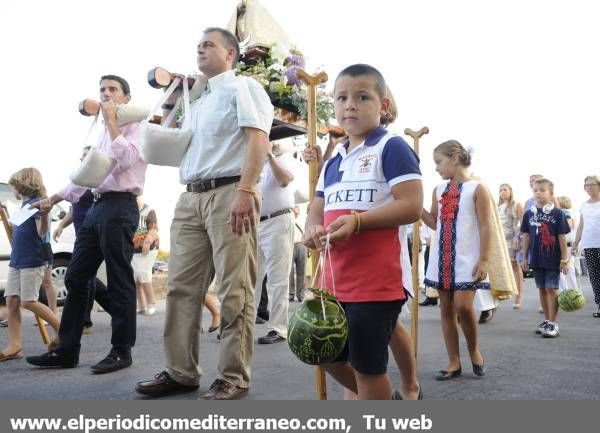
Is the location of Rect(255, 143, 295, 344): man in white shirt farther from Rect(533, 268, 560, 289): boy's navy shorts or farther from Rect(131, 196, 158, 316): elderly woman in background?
Rect(131, 196, 158, 316): elderly woman in background

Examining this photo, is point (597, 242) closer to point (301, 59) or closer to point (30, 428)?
point (301, 59)

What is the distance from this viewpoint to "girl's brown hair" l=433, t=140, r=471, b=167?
4.39m

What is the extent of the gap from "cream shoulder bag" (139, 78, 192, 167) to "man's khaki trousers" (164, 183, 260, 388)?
0.24 meters

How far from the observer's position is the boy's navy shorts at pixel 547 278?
666 cm

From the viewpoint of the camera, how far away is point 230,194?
3510mm

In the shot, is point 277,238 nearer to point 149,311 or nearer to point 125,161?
point 125,161

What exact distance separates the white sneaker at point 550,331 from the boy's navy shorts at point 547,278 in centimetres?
46

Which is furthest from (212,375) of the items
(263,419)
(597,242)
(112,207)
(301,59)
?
(597,242)

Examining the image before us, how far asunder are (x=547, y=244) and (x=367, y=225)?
5.22 meters

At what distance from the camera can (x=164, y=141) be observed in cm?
357

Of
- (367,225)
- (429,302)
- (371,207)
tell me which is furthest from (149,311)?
(367,225)

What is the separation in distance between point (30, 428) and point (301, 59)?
3625 mm

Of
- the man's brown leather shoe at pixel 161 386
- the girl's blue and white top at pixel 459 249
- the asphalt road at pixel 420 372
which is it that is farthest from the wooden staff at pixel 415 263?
the man's brown leather shoe at pixel 161 386

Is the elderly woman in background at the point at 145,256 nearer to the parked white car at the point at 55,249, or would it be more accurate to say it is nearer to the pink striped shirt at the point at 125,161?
the parked white car at the point at 55,249
